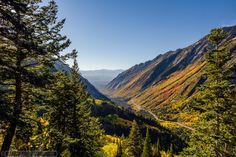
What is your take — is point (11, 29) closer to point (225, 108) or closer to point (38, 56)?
point (38, 56)

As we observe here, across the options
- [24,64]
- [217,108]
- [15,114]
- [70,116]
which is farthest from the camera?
[70,116]

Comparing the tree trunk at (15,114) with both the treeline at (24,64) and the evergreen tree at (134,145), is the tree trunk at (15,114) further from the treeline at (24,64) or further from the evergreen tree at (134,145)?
the evergreen tree at (134,145)

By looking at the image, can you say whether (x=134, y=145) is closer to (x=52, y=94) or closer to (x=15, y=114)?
(x=52, y=94)

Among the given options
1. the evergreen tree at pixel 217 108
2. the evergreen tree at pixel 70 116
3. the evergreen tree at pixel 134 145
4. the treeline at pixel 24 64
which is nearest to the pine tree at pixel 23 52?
the treeline at pixel 24 64

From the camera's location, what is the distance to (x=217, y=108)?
25453 millimetres

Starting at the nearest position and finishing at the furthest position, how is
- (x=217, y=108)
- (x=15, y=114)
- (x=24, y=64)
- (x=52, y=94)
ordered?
(x=15, y=114) < (x=24, y=64) < (x=217, y=108) < (x=52, y=94)

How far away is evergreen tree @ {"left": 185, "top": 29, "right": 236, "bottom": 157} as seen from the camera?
25.0 m

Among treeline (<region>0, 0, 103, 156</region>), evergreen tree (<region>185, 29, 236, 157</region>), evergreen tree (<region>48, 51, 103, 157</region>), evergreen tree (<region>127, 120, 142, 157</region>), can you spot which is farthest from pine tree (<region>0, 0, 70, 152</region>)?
evergreen tree (<region>127, 120, 142, 157</region>)

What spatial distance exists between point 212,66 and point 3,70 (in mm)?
18906

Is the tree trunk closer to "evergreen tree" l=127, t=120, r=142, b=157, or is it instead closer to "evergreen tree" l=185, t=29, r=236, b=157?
"evergreen tree" l=185, t=29, r=236, b=157

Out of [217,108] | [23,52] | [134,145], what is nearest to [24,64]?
[23,52]

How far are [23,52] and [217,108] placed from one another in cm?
1806

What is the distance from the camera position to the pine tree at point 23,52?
17.2 m

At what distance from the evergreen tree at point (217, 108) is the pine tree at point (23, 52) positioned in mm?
14406
